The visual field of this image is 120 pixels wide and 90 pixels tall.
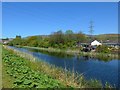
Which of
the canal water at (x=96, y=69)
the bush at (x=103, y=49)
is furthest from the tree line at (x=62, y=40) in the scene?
the canal water at (x=96, y=69)

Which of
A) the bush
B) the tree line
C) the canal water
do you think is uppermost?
the tree line

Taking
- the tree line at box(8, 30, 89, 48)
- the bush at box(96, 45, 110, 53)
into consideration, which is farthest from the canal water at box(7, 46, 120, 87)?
the tree line at box(8, 30, 89, 48)

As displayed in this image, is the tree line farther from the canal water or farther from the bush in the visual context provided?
the canal water

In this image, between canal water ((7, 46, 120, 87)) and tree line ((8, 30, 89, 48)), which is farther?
tree line ((8, 30, 89, 48))

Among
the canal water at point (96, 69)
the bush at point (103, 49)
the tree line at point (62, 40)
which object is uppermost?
the tree line at point (62, 40)

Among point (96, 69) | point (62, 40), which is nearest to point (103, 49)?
point (62, 40)

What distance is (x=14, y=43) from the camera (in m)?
128

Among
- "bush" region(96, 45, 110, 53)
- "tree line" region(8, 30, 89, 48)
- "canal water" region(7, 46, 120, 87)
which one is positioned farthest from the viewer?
"tree line" region(8, 30, 89, 48)

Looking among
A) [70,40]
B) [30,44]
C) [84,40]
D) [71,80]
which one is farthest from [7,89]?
[30,44]

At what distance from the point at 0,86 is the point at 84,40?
94.0 m

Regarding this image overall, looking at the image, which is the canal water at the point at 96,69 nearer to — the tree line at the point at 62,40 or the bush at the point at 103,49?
the bush at the point at 103,49

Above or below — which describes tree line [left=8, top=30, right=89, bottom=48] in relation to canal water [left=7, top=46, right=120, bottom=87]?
above

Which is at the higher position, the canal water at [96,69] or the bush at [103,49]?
the bush at [103,49]

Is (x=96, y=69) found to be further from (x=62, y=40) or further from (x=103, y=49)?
(x=62, y=40)
